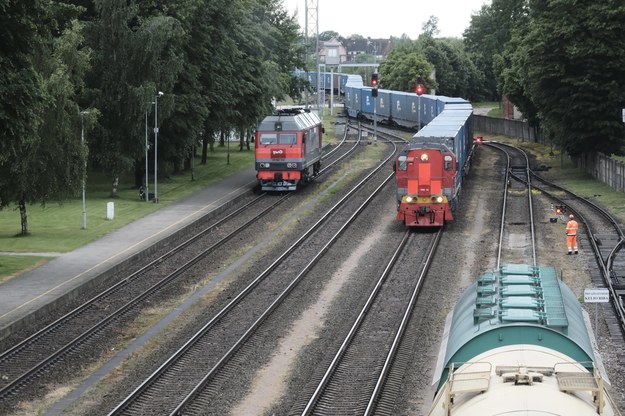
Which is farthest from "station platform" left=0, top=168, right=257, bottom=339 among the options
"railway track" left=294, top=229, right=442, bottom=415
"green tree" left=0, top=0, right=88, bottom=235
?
"railway track" left=294, top=229, right=442, bottom=415

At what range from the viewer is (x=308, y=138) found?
50.9 metres

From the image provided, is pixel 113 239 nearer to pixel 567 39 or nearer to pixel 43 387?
pixel 43 387

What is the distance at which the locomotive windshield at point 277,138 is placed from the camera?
4900 centimetres

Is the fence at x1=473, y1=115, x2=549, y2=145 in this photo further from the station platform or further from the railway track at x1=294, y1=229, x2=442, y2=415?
the railway track at x1=294, y1=229, x2=442, y2=415

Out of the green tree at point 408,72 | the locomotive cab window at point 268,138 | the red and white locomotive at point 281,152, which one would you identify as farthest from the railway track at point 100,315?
the green tree at point 408,72

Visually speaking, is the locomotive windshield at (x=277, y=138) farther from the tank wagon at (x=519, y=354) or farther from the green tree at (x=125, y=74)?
the tank wagon at (x=519, y=354)

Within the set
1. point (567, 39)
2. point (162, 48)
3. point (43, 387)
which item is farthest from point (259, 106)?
point (43, 387)

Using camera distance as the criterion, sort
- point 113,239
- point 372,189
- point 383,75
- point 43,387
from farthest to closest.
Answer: point 383,75 < point 372,189 < point 113,239 < point 43,387

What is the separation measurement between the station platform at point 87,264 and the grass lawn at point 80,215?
70cm

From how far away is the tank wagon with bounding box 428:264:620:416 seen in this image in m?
8.47

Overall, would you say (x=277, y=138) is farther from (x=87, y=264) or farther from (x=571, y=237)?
(x=571, y=237)

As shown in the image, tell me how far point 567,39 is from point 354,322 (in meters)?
32.5

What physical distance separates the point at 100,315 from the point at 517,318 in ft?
58.0

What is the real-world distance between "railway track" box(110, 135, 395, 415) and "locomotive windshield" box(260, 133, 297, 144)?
42.6 ft
